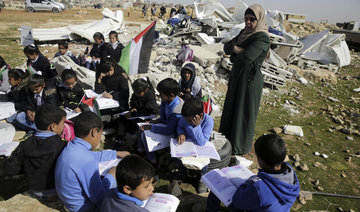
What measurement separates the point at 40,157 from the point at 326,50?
1231cm

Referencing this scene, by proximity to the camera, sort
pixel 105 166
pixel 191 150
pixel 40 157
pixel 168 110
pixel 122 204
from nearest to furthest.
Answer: pixel 122 204
pixel 40 157
pixel 105 166
pixel 191 150
pixel 168 110

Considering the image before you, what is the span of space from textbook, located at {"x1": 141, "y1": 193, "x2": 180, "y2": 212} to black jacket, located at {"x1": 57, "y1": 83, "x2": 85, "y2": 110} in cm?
264

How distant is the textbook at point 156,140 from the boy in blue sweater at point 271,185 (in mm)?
1191

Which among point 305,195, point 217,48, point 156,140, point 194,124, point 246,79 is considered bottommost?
point 305,195

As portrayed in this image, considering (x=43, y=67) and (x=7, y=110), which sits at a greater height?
(x=43, y=67)

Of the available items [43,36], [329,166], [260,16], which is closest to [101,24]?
[43,36]

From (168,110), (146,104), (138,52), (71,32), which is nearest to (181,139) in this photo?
(168,110)

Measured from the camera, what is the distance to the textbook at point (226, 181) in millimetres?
1908

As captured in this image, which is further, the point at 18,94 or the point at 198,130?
the point at 18,94

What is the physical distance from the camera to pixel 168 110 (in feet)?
10.0

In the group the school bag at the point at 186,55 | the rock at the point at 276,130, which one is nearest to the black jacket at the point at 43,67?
the school bag at the point at 186,55

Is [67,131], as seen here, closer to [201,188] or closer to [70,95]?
[70,95]

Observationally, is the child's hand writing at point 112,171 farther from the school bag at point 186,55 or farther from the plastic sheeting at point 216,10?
the plastic sheeting at point 216,10

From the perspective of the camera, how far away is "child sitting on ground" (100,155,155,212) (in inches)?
57.3
